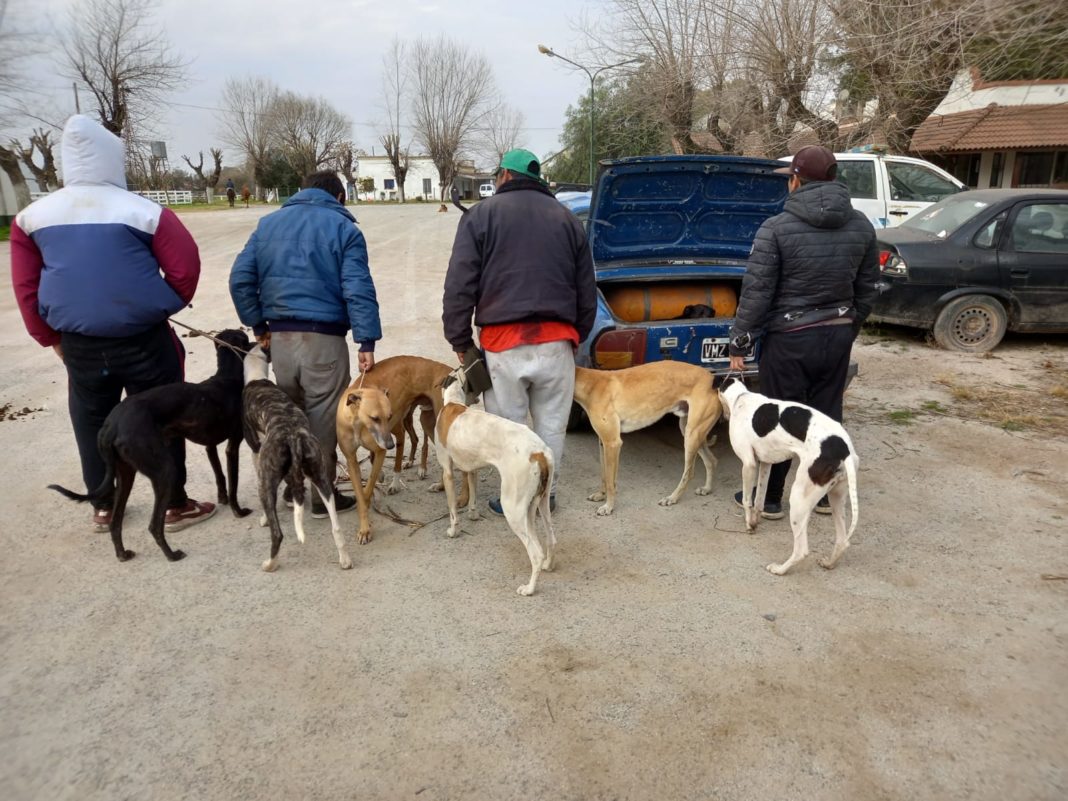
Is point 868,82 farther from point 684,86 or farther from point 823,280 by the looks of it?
point 823,280

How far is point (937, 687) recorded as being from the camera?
2771 millimetres

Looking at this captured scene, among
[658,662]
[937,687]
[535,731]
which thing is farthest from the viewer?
[658,662]

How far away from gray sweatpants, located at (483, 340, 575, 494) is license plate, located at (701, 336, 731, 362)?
4.00 ft

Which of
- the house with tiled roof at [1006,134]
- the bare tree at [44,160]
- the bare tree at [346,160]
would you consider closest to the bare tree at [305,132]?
the bare tree at [346,160]

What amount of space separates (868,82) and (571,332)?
49.6 feet

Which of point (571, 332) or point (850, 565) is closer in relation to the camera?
point (850, 565)

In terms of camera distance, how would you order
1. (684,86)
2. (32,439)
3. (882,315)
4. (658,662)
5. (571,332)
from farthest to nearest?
(684,86) < (882,315) < (32,439) < (571,332) < (658,662)

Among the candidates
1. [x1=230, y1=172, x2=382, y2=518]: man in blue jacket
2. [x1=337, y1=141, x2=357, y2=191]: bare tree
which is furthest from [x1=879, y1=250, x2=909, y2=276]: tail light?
[x1=337, y1=141, x2=357, y2=191]: bare tree

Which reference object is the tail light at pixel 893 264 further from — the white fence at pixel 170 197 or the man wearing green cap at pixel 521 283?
the white fence at pixel 170 197

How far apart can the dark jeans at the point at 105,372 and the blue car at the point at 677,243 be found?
2.70m

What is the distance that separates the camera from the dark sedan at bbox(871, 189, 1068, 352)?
7664mm

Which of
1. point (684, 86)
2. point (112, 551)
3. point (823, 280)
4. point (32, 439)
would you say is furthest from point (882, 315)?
point (684, 86)

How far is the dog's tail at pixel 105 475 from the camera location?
361cm

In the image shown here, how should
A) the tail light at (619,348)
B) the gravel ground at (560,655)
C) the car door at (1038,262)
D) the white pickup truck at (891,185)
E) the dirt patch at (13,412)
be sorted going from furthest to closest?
1. the white pickup truck at (891,185)
2. the car door at (1038,262)
3. the dirt patch at (13,412)
4. the tail light at (619,348)
5. the gravel ground at (560,655)
